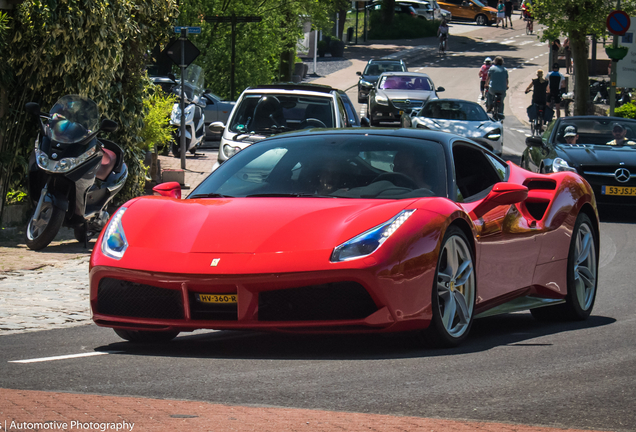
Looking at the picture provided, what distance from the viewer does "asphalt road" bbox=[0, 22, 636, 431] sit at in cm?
422

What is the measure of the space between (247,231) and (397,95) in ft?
93.4

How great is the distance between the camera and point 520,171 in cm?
734

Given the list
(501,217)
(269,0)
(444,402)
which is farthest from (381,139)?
(269,0)

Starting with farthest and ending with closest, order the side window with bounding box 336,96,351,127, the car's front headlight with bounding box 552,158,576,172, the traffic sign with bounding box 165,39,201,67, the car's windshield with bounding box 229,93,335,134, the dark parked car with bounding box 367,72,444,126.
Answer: the dark parked car with bounding box 367,72,444,126
the traffic sign with bounding box 165,39,201,67
the car's front headlight with bounding box 552,158,576,172
the car's windshield with bounding box 229,93,335,134
the side window with bounding box 336,96,351,127

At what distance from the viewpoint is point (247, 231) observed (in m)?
5.32

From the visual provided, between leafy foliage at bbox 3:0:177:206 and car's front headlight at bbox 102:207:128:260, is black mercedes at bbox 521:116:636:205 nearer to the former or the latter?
leafy foliage at bbox 3:0:177:206

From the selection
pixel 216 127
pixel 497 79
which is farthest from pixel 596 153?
pixel 497 79

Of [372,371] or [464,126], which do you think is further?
[464,126]

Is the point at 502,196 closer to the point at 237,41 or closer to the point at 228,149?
the point at 228,149

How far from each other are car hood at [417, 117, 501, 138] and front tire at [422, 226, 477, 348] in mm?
17232

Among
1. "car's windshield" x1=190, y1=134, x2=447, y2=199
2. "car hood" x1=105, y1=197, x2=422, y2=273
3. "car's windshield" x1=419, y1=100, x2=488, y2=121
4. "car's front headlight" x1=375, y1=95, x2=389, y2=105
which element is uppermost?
"car's windshield" x1=190, y1=134, x2=447, y2=199

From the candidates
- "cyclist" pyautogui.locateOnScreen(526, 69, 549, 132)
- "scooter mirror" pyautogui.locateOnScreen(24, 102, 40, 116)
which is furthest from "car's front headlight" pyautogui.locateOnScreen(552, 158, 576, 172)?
"cyclist" pyautogui.locateOnScreen(526, 69, 549, 132)

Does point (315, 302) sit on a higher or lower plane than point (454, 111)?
higher

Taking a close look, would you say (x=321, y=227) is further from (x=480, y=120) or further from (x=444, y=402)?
(x=480, y=120)
